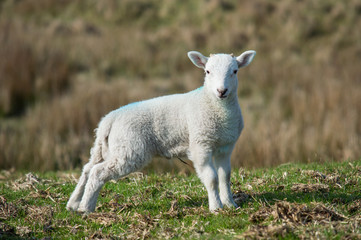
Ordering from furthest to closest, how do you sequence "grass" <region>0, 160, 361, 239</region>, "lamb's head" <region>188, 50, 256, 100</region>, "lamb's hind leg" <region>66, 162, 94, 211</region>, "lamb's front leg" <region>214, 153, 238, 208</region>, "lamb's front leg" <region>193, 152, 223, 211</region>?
"lamb's hind leg" <region>66, 162, 94, 211</region>, "lamb's front leg" <region>214, 153, 238, 208</region>, "lamb's front leg" <region>193, 152, 223, 211</region>, "lamb's head" <region>188, 50, 256, 100</region>, "grass" <region>0, 160, 361, 239</region>

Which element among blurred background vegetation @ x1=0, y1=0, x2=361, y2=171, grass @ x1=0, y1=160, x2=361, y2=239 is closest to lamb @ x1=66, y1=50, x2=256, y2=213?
grass @ x1=0, y1=160, x2=361, y2=239

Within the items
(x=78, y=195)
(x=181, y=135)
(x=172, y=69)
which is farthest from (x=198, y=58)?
(x=172, y=69)

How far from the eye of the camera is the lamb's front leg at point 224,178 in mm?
4910

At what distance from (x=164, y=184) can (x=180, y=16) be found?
17588mm

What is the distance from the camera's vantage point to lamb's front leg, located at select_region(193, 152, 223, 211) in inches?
185

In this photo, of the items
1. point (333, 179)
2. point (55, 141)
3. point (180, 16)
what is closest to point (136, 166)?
point (333, 179)

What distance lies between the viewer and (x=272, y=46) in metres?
19.2

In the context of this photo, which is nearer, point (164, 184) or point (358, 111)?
point (164, 184)

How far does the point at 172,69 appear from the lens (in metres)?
17.7

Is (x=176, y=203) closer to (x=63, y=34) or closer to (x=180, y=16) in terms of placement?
(x=63, y=34)

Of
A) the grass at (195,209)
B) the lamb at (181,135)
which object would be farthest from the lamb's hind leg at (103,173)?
the grass at (195,209)

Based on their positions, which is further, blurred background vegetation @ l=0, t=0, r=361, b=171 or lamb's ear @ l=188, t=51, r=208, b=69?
blurred background vegetation @ l=0, t=0, r=361, b=171

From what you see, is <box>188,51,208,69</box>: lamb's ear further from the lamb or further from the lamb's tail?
the lamb's tail

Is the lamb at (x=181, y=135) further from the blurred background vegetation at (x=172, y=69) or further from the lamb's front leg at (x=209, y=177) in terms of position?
the blurred background vegetation at (x=172, y=69)
